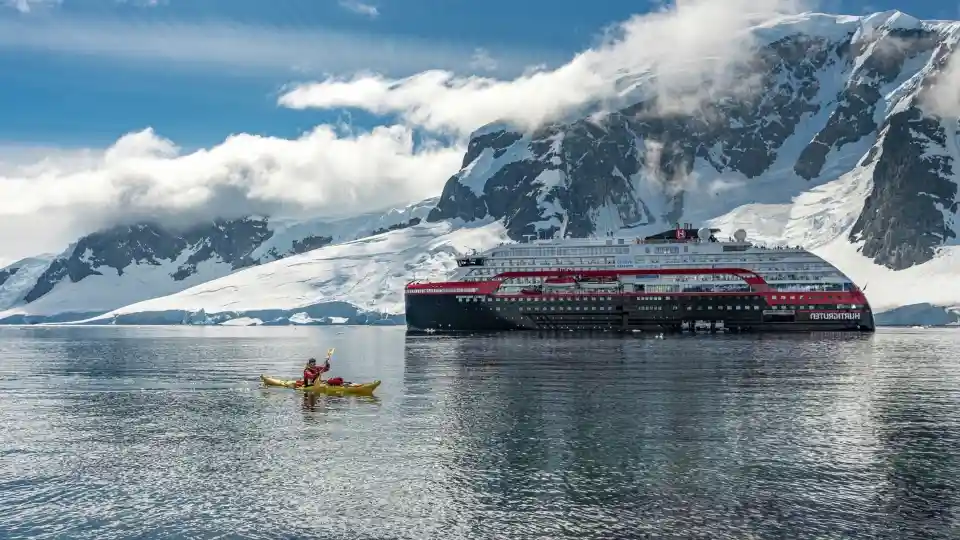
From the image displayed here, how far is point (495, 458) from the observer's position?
39250 mm

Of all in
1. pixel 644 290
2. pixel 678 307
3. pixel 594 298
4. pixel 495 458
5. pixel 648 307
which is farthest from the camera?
pixel 594 298

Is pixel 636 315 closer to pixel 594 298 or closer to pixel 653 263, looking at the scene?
pixel 594 298

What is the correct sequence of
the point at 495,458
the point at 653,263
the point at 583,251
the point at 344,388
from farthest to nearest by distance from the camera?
the point at 583,251, the point at 653,263, the point at 344,388, the point at 495,458

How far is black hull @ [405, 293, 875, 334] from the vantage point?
160 meters

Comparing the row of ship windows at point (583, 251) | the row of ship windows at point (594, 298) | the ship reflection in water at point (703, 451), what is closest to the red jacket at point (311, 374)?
the ship reflection in water at point (703, 451)

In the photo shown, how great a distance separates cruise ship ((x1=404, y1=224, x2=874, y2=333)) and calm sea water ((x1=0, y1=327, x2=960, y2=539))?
8708 centimetres

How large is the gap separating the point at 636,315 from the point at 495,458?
128m

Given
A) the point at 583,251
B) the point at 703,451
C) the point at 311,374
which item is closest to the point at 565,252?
the point at 583,251

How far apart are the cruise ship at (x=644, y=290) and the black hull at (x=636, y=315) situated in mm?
183

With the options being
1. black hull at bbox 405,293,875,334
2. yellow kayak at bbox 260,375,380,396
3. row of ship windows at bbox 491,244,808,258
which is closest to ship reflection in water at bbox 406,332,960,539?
yellow kayak at bbox 260,375,380,396

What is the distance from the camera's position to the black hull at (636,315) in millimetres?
159625

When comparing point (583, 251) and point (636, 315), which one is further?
point (583, 251)

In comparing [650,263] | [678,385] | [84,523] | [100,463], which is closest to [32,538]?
[84,523]

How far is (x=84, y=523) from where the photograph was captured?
97.8 ft
